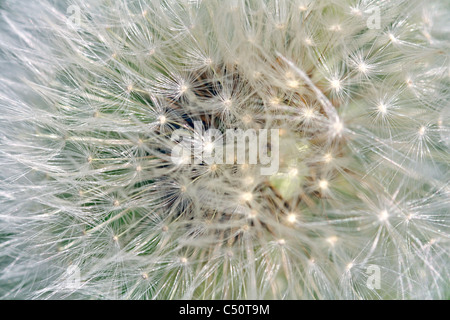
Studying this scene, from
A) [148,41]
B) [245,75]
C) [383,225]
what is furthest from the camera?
[148,41]

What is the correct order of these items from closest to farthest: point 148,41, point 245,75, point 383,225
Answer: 1. point 383,225
2. point 245,75
3. point 148,41

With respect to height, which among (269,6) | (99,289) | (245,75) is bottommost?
(99,289)

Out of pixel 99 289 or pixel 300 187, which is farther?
pixel 99 289

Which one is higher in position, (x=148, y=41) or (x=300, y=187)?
(x=148, y=41)

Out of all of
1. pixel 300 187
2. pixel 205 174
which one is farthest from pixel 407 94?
pixel 205 174

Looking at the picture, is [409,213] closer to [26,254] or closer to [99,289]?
[99,289]

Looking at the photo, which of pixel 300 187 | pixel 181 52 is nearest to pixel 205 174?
pixel 300 187

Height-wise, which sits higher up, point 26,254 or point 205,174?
point 205,174

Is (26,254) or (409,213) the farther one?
(26,254)

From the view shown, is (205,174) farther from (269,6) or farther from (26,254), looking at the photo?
(26,254)
